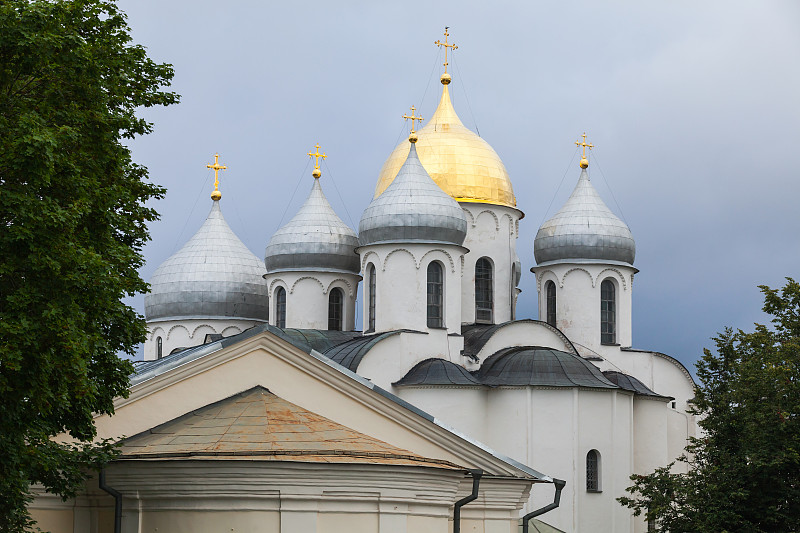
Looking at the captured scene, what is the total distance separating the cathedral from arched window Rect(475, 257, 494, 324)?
4 centimetres

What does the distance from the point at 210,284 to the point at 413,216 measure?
976cm

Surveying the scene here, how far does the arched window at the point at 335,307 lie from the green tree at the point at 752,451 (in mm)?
13102

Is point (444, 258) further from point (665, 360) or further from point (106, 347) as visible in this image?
point (106, 347)

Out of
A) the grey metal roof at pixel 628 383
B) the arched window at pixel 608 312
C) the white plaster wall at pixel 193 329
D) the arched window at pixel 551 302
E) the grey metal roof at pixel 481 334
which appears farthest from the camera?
the white plaster wall at pixel 193 329

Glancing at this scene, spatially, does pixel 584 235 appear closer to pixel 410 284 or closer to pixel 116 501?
pixel 410 284

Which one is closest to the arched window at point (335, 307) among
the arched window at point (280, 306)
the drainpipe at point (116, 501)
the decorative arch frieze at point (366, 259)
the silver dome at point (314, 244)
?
the silver dome at point (314, 244)

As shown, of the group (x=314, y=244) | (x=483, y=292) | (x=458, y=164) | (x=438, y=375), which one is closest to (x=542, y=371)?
(x=438, y=375)

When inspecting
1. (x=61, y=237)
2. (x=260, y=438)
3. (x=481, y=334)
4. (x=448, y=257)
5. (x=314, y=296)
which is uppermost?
(x=448, y=257)

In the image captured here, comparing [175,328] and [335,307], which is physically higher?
[335,307]

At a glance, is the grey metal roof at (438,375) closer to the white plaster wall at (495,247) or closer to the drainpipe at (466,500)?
the white plaster wall at (495,247)

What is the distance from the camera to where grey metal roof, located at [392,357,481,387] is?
32.2 meters

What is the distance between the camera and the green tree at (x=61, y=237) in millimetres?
13477

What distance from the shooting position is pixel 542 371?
3272cm

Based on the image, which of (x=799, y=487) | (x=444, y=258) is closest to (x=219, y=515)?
(x=799, y=487)
